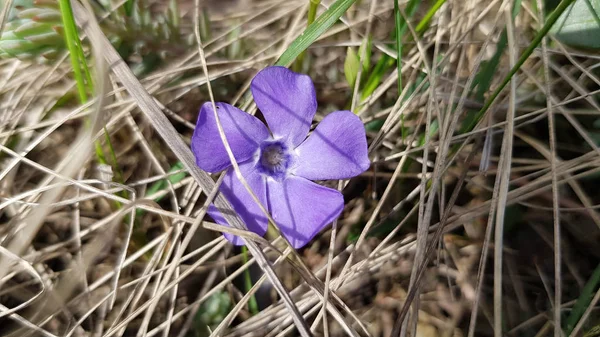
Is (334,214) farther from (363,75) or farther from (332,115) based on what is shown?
(363,75)

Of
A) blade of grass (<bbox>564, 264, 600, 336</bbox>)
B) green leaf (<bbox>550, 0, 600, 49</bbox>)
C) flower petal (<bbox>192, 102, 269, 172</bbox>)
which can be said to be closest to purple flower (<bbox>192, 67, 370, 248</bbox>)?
flower petal (<bbox>192, 102, 269, 172</bbox>)

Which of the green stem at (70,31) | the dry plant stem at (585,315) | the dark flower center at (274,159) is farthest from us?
the dark flower center at (274,159)

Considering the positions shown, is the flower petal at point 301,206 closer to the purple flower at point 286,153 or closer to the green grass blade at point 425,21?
the purple flower at point 286,153

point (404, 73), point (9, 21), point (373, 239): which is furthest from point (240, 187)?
point (9, 21)

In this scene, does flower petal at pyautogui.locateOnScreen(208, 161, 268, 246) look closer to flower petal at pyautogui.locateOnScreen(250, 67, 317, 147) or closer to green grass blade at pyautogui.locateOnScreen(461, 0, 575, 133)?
flower petal at pyautogui.locateOnScreen(250, 67, 317, 147)

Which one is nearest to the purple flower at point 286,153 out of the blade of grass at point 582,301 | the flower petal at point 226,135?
the flower petal at point 226,135

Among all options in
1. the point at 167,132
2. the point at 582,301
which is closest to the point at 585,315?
the point at 582,301
